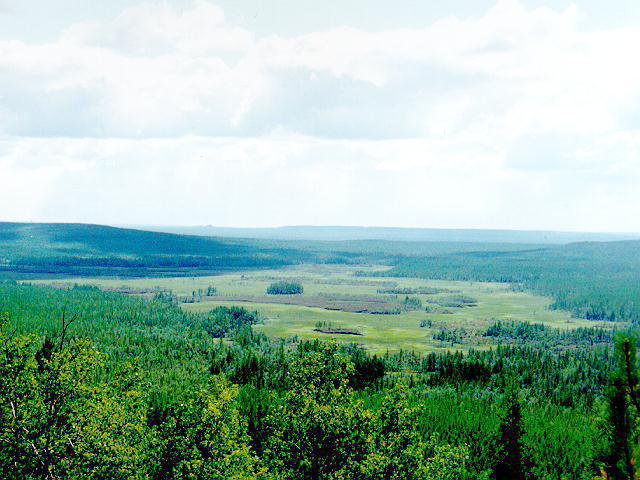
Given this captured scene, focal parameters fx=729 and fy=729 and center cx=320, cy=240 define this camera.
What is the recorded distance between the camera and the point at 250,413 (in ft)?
300

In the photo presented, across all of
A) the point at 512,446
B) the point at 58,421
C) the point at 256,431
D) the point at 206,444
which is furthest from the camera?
the point at 256,431

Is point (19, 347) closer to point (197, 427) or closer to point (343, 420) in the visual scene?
point (197, 427)

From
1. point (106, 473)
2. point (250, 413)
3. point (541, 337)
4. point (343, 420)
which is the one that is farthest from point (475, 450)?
point (541, 337)

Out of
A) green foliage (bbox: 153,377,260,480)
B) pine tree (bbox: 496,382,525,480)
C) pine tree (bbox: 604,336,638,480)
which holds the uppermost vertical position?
pine tree (bbox: 604,336,638,480)

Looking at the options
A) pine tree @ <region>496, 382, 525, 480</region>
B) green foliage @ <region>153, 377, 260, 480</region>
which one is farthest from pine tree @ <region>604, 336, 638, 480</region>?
pine tree @ <region>496, 382, 525, 480</region>

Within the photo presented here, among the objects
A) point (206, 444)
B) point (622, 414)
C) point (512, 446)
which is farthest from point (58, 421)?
point (512, 446)

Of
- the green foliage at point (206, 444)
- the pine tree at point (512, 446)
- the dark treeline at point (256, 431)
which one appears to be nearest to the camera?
the dark treeline at point (256, 431)

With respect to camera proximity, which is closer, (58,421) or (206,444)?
(58,421)

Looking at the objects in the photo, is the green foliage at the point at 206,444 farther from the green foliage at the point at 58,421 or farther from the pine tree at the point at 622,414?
the pine tree at the point at 622,414

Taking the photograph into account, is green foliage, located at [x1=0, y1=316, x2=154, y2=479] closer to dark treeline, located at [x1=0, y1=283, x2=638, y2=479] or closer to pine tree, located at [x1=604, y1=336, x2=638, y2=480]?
dark treeline, located at [x1=0, y1=283, x2=638, y2=479]

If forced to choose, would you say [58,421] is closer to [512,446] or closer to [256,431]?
[512,446]

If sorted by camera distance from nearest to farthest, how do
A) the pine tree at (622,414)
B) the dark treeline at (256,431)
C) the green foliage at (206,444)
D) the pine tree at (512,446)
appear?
the pine tree at (622,414) → the dark treeline at (256,431) → the green foliage at (206,444) → the pine tree at (512,446)

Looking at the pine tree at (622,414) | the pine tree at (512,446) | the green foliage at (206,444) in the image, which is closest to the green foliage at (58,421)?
the green foliage at (206,444)

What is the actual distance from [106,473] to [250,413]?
56.4 metres
